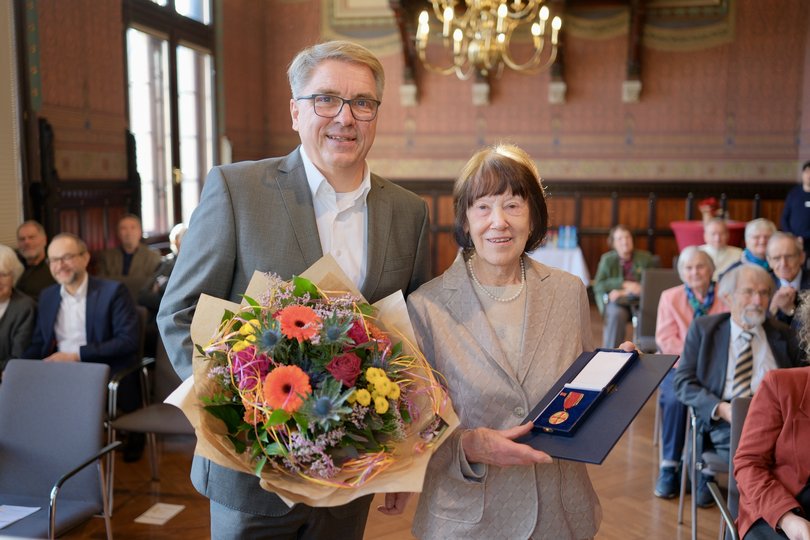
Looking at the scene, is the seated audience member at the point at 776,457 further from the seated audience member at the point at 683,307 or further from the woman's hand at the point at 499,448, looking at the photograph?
the seated audience member at the point at 683,307

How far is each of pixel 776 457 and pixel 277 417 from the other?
183cm

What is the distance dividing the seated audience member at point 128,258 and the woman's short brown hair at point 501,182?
17.3 feet

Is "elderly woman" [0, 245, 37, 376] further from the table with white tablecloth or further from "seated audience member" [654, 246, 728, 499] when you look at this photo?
the table with white tablecloth

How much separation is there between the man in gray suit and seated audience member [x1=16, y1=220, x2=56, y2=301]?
14.0ft

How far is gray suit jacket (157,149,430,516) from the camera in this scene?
1.88m

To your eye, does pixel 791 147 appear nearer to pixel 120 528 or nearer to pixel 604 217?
pixel 604 217

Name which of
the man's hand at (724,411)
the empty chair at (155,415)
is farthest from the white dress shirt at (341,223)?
the man's hand at (724,411)

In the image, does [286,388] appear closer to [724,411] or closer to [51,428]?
[51,428]

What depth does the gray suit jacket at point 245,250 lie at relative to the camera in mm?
1884

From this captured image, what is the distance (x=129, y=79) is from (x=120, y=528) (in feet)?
18.0

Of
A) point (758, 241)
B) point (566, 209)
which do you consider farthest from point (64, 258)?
point (566, 209)

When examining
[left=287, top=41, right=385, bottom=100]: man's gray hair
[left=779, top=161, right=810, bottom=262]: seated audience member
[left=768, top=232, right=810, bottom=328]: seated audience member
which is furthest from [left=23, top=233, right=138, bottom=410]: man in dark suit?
[left=779, top=161, right=810, bottom=262]: seated audience member

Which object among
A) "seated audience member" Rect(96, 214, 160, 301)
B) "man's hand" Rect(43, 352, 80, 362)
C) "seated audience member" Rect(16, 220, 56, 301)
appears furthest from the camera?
"seated audience member" Rect(96, 214, 160, 301)

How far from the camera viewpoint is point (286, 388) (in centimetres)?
143
